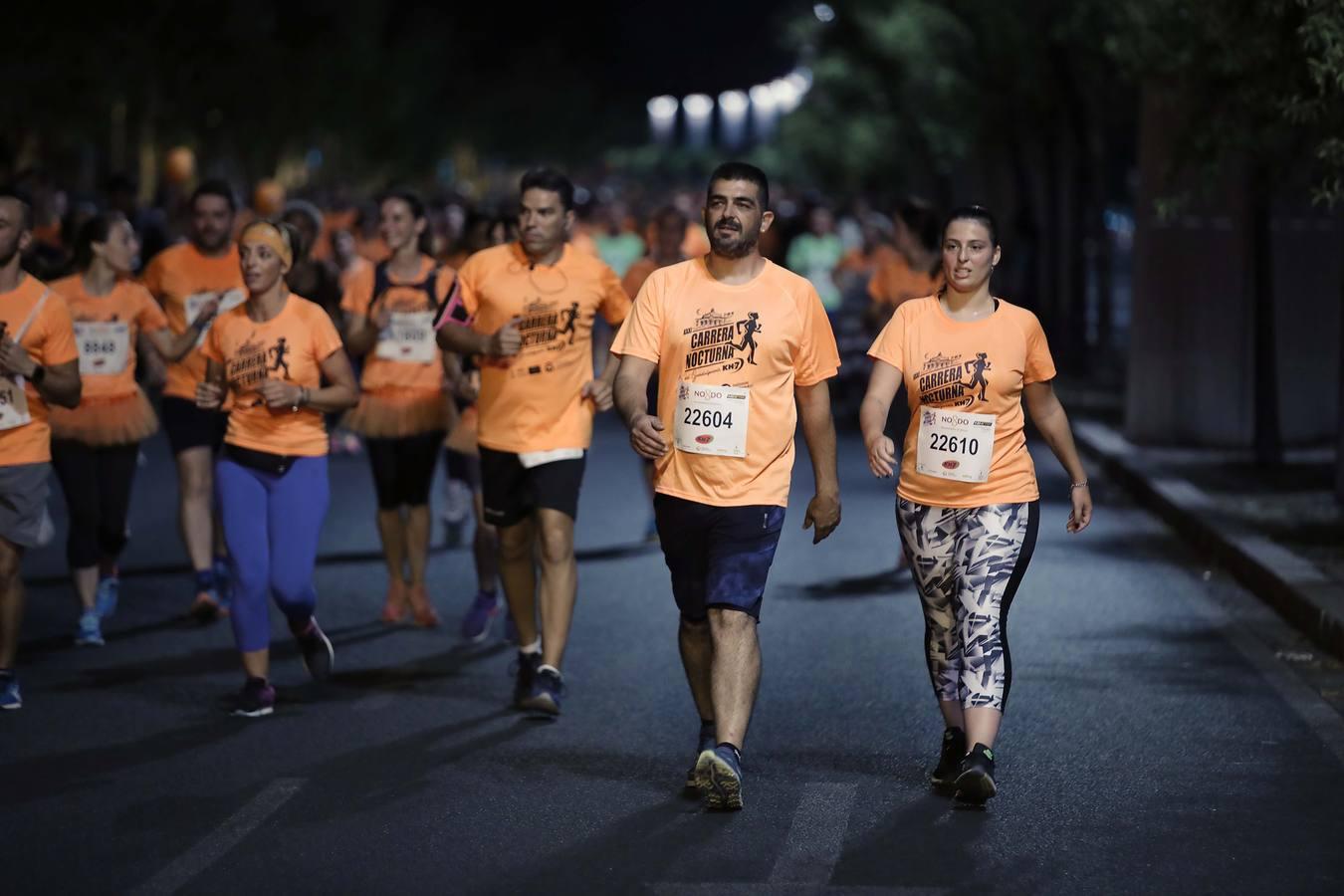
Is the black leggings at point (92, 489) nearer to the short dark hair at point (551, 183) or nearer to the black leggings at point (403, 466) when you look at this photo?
the black leggings at point (403, 466)

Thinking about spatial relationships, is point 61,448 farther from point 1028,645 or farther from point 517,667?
point 1028,645

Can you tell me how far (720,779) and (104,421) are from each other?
4506 mm

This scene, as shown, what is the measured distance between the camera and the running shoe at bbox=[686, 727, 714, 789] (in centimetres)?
691

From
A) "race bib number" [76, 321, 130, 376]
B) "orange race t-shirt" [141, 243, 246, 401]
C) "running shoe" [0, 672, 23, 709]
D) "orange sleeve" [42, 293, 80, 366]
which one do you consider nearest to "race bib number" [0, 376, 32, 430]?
"orange sleeve" [42, 293, 80, 366]

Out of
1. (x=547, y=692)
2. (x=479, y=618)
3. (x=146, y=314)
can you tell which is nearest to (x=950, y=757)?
(x=547, y=692)

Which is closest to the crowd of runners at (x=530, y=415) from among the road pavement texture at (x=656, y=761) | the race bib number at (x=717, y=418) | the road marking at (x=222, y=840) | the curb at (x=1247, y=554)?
the race bib number at (x=717, y=418)

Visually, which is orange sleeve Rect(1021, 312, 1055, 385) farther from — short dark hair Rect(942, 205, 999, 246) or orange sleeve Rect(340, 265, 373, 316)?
orange sleeve Rect(340, 265, 373, 316)

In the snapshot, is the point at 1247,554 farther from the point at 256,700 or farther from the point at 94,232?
the point at 94,232

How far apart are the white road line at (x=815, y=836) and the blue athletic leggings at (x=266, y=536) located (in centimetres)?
240

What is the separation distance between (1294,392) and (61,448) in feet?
37.0

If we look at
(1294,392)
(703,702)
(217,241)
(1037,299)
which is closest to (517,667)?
(703,702)

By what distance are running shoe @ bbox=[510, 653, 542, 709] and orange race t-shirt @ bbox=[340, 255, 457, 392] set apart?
6.96 ft

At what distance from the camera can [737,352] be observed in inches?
275

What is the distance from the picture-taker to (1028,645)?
993 cm
